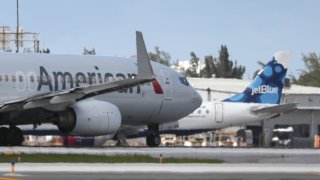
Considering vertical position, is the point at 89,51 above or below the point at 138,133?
above

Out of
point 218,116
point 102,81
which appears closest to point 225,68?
point 218,116

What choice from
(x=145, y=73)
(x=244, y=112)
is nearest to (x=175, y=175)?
(x=145, y=73)

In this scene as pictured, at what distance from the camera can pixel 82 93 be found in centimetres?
3609

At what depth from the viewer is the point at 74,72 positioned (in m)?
39.7

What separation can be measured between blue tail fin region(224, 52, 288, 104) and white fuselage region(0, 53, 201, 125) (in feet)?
44.2

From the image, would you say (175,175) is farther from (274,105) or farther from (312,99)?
(312,99)

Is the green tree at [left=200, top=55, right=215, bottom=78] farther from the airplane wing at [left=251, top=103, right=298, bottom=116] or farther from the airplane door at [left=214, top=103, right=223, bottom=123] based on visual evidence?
the airplane wing at [left=251, top=103, right=298, bottom=116]

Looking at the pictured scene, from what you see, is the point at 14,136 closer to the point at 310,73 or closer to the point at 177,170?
the point at 177,170

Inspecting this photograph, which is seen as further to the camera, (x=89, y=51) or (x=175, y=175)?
(x=89, y=51)

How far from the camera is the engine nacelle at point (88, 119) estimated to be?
3741 centimetres

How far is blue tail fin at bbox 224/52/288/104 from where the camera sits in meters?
56.3

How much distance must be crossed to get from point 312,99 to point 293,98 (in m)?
1.54

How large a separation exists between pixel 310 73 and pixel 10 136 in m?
103

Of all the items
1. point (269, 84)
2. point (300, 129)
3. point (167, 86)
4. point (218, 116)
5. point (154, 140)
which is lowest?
point (154, 140)
